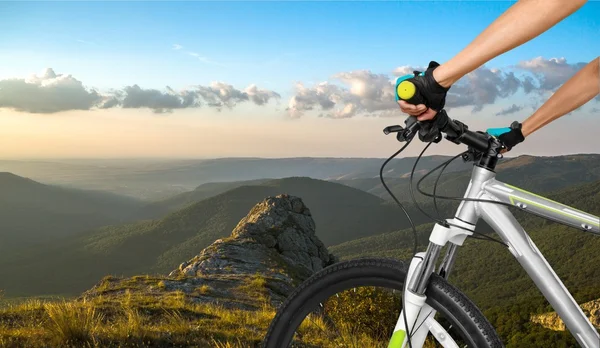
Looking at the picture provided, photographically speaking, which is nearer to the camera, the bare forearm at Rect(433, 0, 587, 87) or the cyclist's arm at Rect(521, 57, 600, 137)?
the bare forearm at Rect(433, 0, 587, 87)

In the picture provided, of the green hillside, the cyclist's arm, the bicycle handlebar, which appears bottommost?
the green hillside

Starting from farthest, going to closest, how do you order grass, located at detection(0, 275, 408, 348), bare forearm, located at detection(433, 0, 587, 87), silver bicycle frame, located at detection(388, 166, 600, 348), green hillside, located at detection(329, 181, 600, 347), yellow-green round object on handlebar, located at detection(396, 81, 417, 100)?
green hillside, located at detection(329, 181, 600, 347) < grass, located at detection(0, 275, 408, 348) < silver bicycle frame, located at detection(388, 166, 600, 348) < yellow-green round object on handlebar, located at detection(396, 81, 417, 100) < bare forearm, located at detection(433, 0, 587, 87)

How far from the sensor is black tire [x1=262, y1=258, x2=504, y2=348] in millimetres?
2324

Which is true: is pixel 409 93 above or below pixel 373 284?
above

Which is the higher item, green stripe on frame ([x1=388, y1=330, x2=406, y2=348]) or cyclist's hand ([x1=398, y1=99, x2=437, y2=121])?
cyclist's hand ([x1=398, y1=99, x2=437, y2=121])

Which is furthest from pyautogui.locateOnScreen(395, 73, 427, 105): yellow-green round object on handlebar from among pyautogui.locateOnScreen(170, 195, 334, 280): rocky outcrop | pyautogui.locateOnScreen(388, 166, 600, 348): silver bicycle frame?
pyautogui.locateOnScreen(170, 195, 334, 280): rocky outcrop

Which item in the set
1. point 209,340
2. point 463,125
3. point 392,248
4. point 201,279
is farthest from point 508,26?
point 392,248

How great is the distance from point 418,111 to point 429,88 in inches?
5.4

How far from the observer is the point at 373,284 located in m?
2.65

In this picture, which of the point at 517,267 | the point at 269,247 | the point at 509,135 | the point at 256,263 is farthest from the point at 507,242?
the point at 517,267

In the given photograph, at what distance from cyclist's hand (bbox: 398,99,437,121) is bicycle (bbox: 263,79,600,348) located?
0.16ft

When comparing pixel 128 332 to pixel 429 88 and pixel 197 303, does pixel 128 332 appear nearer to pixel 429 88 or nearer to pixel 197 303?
pixel 429 88

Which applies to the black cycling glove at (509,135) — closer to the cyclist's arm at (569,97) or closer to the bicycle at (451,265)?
the cyclist's arm at (569,97)

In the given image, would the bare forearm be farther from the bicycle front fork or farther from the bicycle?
the bicycle front fork
